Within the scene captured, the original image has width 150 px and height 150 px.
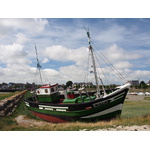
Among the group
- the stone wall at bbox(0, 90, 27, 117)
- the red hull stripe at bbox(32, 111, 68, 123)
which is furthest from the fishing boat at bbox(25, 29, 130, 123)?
the stone wall at bbox(0, 90, 27, 117)

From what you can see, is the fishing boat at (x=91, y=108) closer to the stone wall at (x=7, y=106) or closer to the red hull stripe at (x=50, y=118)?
the red hull stripe at (x=50, y=118)

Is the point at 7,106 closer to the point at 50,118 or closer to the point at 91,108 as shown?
the point at 50,118

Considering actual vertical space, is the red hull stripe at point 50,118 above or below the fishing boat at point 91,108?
below

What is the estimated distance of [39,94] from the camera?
Result: 16.6 metres

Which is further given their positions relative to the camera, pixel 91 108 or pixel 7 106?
pixel 7 106

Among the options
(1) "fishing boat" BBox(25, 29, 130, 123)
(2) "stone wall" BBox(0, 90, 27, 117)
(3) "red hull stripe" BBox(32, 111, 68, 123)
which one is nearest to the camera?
(1) "fishing boat" BBox(25, 29, 130, 123)

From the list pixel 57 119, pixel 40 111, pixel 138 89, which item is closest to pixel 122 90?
pixel 57 119

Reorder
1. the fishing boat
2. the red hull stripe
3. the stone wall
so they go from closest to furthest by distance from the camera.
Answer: the fishing boat
the red hull stripe
the stone wall

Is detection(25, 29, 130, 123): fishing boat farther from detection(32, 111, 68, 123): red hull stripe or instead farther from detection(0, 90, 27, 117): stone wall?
detection(0, 90, 27, 117): stone wall

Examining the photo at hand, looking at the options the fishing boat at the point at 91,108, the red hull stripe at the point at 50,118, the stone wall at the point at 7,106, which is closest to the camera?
the fishing boat at the point at 91,108

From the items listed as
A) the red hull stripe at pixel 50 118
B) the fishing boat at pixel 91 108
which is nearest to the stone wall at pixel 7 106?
the red hull stripe at pixel 50 118

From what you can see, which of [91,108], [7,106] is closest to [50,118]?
[91,108]

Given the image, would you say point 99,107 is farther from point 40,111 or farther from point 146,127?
point 40,111

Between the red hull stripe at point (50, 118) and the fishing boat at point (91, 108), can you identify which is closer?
the fishing boat at point (91, 108)
